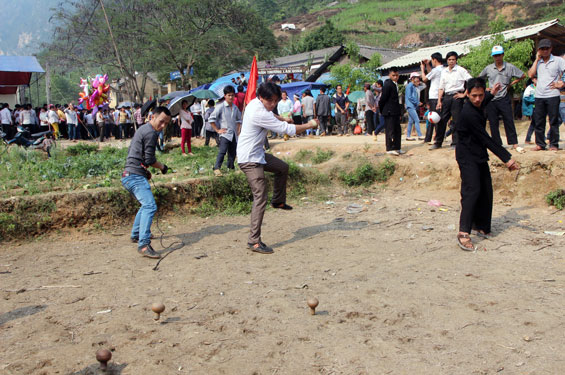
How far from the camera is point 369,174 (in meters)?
8.78

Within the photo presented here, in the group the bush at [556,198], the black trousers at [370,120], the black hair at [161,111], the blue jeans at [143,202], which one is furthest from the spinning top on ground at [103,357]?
the black trousers at [370,120]

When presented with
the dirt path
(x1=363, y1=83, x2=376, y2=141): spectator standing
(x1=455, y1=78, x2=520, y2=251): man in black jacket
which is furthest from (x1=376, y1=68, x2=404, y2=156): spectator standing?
(x1=363, y1=83, x2=376, y2=141): spectator standing

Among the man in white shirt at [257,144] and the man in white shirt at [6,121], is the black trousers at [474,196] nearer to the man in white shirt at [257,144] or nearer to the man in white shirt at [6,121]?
the man in white shirt at [257,144]

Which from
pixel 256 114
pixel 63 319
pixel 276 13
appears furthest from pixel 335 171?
pixel 276 13

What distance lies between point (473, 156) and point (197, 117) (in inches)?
609

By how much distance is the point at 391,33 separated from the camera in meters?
54.5

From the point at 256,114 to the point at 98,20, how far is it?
33425 mm

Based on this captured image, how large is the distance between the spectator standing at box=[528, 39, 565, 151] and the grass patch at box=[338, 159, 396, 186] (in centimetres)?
258

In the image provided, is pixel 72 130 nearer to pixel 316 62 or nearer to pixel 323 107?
pixel 323 107

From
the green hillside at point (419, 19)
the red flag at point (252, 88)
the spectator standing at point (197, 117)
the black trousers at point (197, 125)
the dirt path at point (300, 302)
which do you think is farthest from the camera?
the green hillside at point (419, 19)

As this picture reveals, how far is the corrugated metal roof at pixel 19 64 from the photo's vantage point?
23484 mm

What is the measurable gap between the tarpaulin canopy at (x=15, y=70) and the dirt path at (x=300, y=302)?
2118 cm

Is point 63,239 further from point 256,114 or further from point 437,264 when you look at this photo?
point 437,264

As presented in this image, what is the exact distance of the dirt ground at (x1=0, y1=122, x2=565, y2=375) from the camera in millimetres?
3131
